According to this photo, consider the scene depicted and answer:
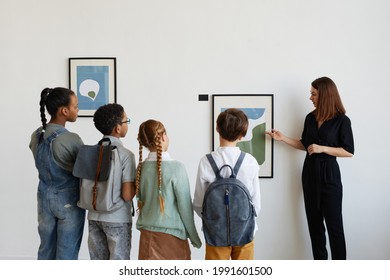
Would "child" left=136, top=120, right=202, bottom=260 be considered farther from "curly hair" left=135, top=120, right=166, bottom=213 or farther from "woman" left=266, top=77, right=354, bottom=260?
"woman" left=266, top=77, right=354, bottom=260

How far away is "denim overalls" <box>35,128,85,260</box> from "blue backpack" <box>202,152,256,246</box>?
0.81m

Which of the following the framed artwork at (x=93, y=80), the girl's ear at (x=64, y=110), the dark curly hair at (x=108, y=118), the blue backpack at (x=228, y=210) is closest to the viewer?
the blue backpack at (x=228, y=210)

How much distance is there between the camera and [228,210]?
2.15m

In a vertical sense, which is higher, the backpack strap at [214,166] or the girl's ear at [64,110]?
the girl's ear at [64,110]

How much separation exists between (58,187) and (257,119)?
76.4 inches

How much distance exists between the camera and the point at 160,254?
2.21 metres

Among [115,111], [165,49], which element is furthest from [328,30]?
[115,111]

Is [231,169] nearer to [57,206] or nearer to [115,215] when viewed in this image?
[115,215]

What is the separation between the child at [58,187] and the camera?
7.61 ft

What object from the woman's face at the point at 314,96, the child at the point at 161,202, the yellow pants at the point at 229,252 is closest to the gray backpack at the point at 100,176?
the child at the point at 161,202

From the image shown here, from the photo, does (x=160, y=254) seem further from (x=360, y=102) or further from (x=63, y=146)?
(x=360, y=102)

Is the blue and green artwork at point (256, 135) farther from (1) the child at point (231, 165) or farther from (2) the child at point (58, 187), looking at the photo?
(2) the child at point (58, 187)

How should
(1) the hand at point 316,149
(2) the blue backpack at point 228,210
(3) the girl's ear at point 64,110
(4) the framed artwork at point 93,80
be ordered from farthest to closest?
(4) the framed artwork at point 93,80 < (1) the hand at point 316,149 < (3) the girl's ear at point 64,110 < (2) the blue backpack at point 228,210

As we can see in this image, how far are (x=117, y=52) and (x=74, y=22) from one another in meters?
0.50
